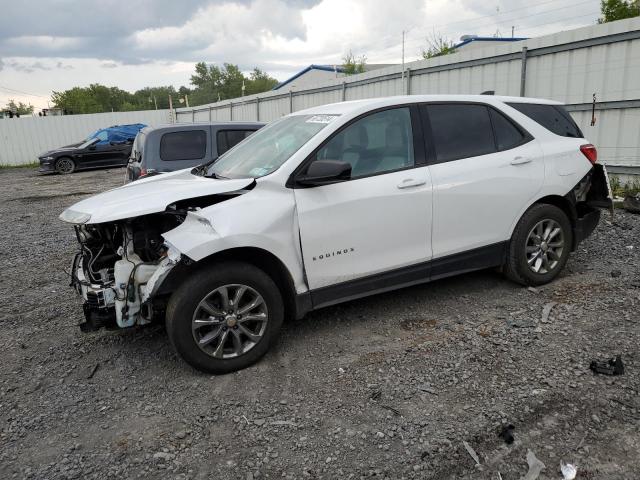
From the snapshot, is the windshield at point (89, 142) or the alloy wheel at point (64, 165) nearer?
the alloy wheel at point (64, 165)

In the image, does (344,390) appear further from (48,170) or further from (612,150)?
(48,170)

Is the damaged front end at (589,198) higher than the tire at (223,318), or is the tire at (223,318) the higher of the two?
the damaged front end at (589,198)

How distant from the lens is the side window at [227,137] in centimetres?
795

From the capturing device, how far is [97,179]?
690 inches

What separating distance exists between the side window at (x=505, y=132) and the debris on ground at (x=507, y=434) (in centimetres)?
252

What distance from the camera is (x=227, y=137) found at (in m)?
8.02

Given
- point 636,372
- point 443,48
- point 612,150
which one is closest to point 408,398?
point 636,372

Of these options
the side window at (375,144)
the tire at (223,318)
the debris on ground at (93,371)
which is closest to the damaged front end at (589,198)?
the side window at (375,144)

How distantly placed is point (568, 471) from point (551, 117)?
344 centimetres

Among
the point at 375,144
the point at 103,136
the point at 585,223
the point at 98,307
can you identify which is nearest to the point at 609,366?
the point at 585,223

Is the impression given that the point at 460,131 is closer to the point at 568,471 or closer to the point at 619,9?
the point at 568,471

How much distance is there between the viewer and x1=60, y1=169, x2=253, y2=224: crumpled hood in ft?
11.1

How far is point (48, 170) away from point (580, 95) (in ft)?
62.0

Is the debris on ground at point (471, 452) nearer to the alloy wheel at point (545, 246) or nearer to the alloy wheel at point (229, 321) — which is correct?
the alloy wheel at point (229, 321)
